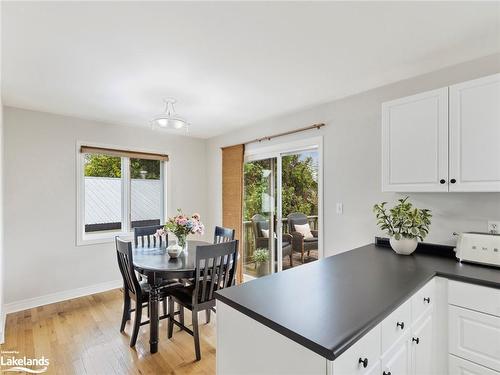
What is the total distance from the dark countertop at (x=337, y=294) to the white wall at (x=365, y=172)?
44 cm

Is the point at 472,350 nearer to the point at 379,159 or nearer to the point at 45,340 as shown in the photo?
the point at 379,159

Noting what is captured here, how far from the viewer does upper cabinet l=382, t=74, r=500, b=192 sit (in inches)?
68.2

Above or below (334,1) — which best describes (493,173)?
below

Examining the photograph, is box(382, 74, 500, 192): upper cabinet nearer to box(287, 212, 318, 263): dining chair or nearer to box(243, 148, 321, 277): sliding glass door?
box(243, 148, 321, 277): sliding glass door

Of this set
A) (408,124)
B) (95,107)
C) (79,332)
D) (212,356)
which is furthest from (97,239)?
(408,124)

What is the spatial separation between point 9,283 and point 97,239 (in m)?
1.01

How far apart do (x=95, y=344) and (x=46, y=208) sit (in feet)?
6.16

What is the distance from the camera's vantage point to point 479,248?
5.88ft

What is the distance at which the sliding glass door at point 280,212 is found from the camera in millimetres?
3293

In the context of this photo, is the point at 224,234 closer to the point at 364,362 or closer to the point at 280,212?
the point at 280,212

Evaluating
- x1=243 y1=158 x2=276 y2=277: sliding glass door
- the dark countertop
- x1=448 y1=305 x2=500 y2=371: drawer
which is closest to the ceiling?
x1=243 y1=158 x2=276 y2=277: sliding glass door

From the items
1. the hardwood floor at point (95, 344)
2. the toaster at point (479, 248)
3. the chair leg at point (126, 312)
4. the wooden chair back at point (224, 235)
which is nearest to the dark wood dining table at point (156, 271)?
the hardwood floor at point (95, 344)

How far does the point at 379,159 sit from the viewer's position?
258 centimetres

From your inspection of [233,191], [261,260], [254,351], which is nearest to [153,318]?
[254,351]
